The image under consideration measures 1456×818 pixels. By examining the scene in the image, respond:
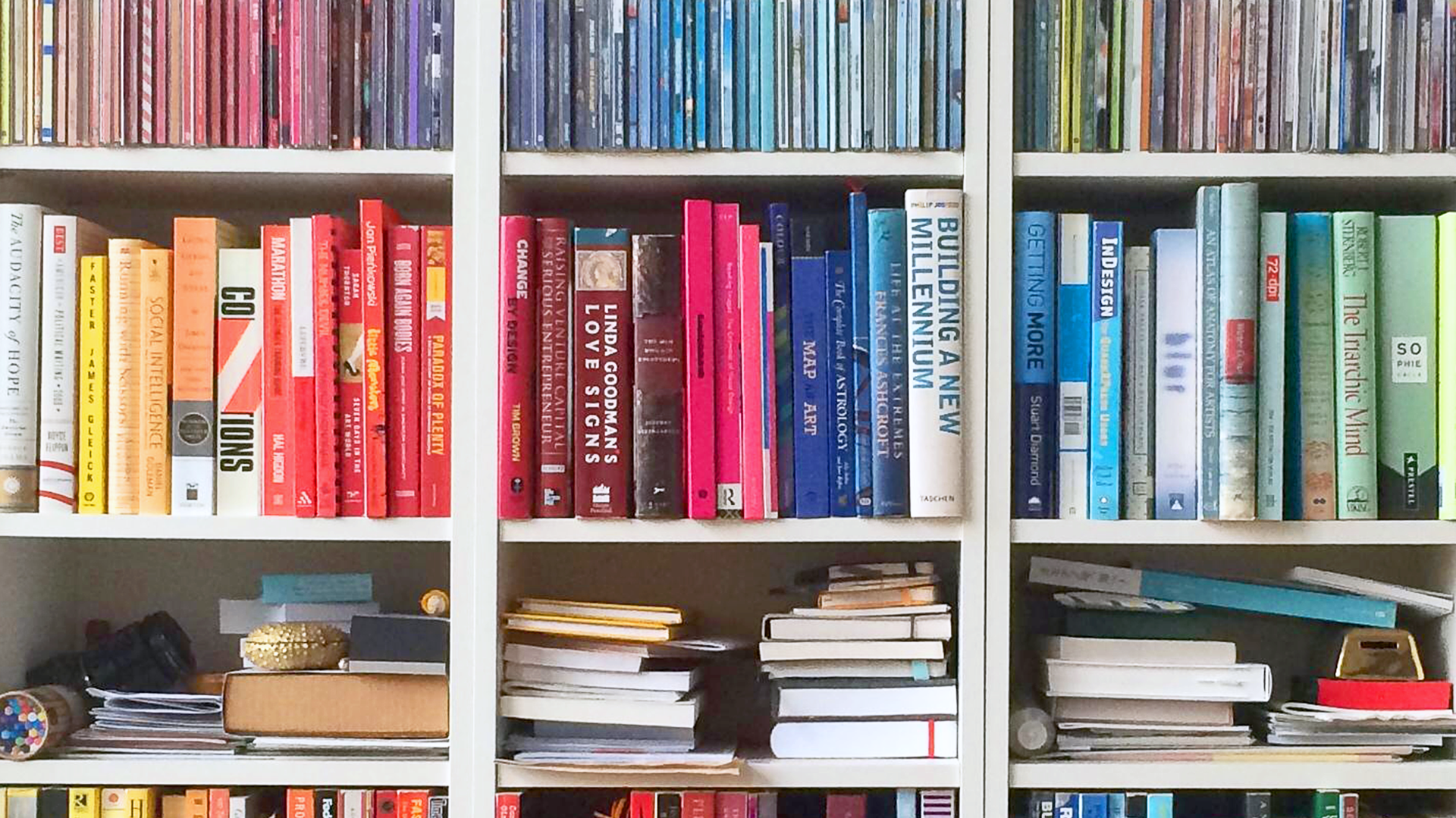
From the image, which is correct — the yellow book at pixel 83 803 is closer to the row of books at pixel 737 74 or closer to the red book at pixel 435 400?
the red book at pixel 435 400

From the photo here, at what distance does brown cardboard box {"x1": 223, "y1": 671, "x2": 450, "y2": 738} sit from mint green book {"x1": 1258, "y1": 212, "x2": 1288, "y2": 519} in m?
0.80

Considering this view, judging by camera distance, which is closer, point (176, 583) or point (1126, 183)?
point (1126, 183)

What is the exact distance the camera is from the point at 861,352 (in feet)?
4.40

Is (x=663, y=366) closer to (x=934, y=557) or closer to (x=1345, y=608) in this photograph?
(x=934, y=557)

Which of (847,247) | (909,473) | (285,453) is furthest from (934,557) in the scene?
(285,453)

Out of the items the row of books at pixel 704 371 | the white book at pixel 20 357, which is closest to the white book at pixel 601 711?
the row of books at pixel 704 371

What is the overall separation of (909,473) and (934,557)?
10.2 inches

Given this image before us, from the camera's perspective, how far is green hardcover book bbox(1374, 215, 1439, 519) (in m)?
1.35

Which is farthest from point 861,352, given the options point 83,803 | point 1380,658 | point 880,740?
point 83,803

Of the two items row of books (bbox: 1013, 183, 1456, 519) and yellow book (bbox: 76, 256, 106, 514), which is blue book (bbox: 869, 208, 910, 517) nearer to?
row of books (bbox: 1013, 183, 1456, 519)

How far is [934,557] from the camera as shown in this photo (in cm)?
157

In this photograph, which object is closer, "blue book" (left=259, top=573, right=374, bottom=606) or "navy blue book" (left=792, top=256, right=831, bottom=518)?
"navy blue book" (left=792, top=256, right=831, bottom=518)

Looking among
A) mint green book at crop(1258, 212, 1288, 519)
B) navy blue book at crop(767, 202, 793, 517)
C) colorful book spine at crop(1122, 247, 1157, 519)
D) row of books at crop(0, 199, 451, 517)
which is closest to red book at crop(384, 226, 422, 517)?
row of books at crop(0, 199, 451, 517)

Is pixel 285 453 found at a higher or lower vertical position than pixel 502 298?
lower
